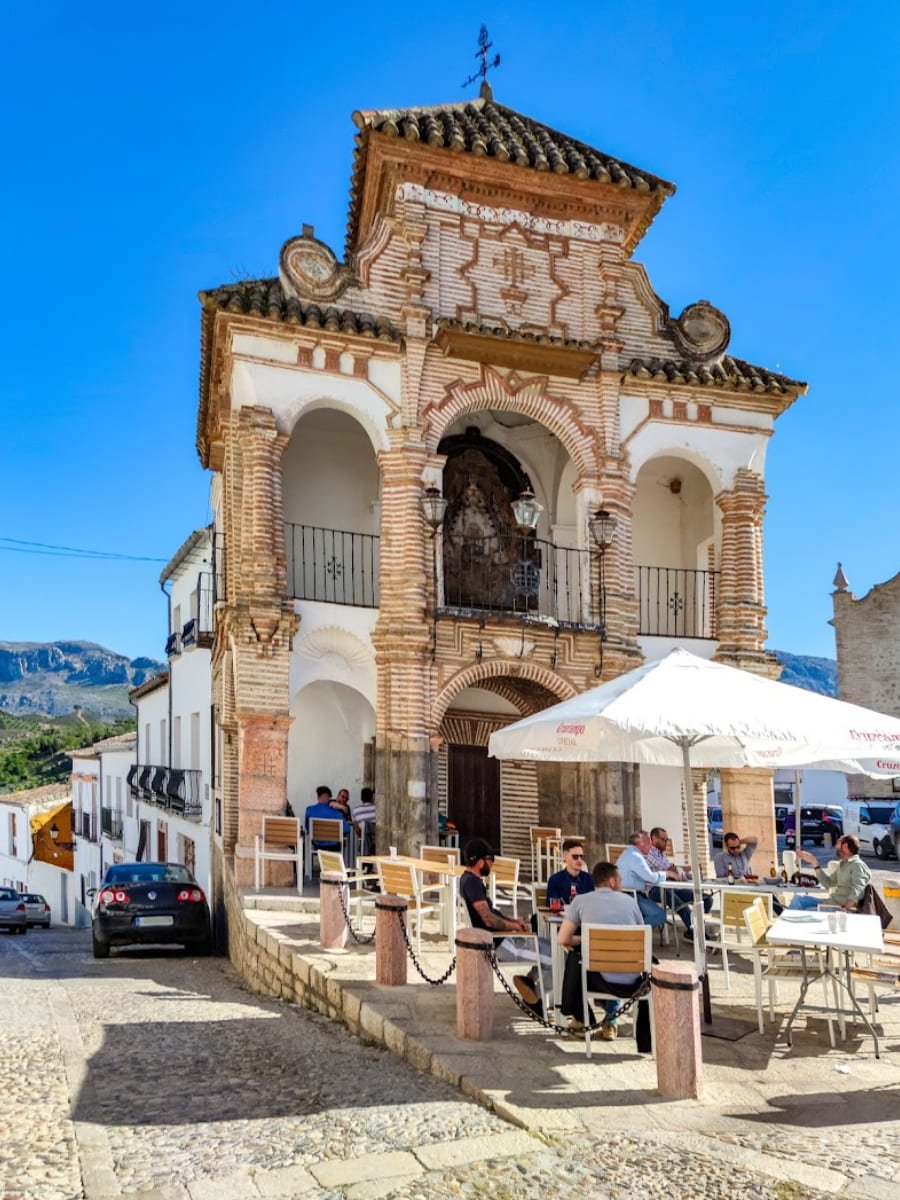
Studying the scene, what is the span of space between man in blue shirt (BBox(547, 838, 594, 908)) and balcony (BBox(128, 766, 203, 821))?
505 inches

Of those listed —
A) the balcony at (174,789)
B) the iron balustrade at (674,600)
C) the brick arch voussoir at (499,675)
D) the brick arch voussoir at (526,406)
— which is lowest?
the balcony at (174,789)

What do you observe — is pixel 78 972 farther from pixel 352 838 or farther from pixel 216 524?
pixel 216 524

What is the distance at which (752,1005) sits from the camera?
868 cm

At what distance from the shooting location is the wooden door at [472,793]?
58.0 feet

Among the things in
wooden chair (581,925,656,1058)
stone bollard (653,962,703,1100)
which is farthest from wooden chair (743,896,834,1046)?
stone bollard (653,962,703,1100)

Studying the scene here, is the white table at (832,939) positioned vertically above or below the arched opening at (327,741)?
below

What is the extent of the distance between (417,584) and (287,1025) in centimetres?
761

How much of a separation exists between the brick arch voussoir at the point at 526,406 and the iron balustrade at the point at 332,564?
2.26 metres

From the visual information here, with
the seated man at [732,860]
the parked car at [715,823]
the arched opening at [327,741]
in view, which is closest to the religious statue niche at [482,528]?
the arched opening at [327,741]

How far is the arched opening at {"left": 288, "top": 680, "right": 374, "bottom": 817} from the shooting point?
56.2 ft

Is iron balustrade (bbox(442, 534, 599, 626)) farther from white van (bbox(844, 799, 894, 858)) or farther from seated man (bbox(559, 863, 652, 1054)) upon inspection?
white van (bbox(844, 799, 894, 858))

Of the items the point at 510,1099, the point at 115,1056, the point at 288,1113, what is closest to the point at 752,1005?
the point at 510,1099

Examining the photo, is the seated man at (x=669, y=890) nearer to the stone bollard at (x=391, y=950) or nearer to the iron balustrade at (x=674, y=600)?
the stone bollard at (x=391, y=950)

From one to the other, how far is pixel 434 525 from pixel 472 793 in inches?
187
